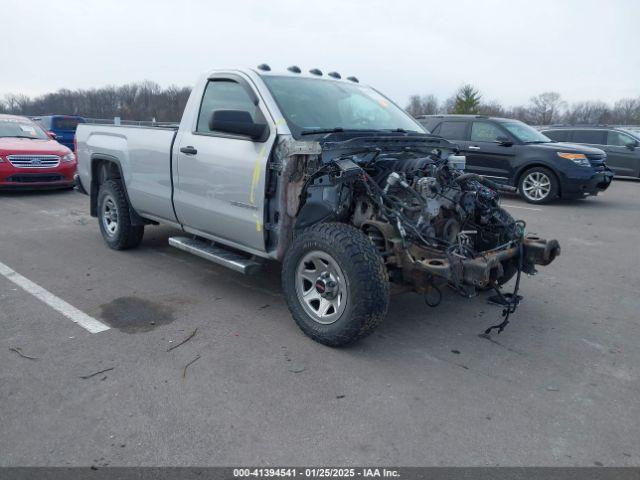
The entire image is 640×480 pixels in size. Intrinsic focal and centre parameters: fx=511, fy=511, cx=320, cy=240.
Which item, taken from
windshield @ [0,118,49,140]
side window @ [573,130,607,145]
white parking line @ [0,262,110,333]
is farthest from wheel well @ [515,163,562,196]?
windshield @ [0,118,49,140]

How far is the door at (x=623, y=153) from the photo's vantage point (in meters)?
14.9

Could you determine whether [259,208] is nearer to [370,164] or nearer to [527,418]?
[370,164]

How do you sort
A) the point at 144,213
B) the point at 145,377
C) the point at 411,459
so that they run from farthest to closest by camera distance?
the point at 144,213
the point at 145,377
the point at 411,459

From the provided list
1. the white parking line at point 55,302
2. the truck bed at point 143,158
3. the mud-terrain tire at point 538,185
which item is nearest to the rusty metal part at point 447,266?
the white parking line at point 55,302

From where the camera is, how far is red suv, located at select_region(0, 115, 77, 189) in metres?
10.2

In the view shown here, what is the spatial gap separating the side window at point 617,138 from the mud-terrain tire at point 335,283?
566 inches

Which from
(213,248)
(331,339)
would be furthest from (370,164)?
(213,248)

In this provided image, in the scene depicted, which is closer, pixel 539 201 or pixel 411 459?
pixel 411 459

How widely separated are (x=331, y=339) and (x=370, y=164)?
1.45 m

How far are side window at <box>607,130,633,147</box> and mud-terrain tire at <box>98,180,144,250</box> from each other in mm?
14168

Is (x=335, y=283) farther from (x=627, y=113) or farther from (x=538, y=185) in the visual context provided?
(x=627, y=113)

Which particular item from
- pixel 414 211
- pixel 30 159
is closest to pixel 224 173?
pixel 414 211

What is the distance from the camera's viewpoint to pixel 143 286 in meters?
5.20

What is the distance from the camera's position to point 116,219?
21.0 ft
